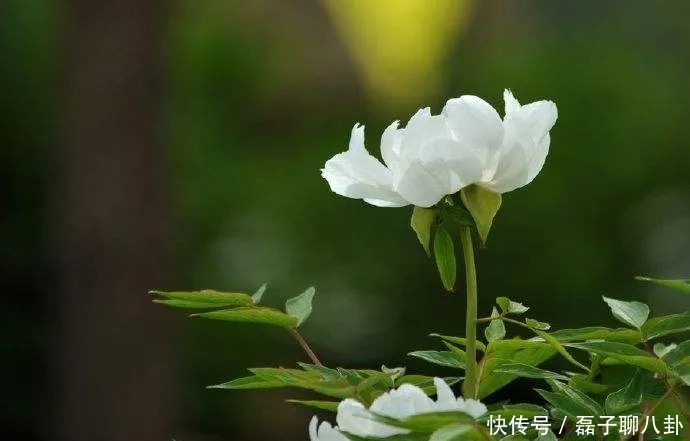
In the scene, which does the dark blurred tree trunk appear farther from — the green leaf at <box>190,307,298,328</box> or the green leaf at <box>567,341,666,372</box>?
the green leaf at <box>567,341,666,372</box>

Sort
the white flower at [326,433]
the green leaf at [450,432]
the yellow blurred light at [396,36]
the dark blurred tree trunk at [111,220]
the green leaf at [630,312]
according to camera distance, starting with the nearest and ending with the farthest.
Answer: the green leaf at [450,432]
the white flower at [326,433]
the green leaf at [630,312]
the dark blurred tree trunk at [111,220]
the yellow blurred light at [396,36]

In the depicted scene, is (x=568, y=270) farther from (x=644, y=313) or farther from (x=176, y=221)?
(x=644, y=313)

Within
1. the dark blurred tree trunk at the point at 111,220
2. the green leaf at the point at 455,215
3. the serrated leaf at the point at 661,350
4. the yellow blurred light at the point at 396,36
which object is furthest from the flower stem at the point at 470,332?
the yellow blurred light at the point at 396,36

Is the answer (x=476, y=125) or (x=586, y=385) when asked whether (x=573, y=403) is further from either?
(x=476, y=125)

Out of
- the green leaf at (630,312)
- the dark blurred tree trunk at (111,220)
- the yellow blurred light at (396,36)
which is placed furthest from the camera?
the yellow blurred light at (396,36)

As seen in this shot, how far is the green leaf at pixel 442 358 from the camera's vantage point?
884mm

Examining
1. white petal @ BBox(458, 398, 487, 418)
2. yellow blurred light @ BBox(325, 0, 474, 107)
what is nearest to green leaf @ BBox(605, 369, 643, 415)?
white petal @ BBox(458, 398, 487, 418)

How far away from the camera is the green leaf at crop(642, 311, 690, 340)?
2.71 ft

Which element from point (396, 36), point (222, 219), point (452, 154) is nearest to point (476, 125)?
point (452, 154)

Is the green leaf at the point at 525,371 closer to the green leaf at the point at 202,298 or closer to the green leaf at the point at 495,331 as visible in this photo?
the green leaf at the point at 495,331

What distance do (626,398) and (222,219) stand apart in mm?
4410

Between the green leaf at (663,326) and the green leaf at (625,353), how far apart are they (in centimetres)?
5

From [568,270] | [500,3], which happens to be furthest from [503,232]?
[500,3]

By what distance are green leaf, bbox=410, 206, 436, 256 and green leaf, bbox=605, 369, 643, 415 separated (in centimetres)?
15
